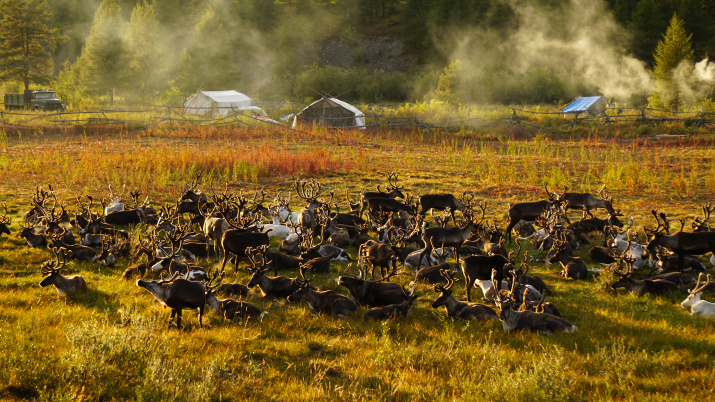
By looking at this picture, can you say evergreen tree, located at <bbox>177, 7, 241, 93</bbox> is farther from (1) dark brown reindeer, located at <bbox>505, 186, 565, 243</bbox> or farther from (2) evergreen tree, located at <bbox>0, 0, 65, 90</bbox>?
(1) dark brown reindeer, located at <bbox>505, 186, 565, 243</bbox>

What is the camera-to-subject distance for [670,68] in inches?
1902

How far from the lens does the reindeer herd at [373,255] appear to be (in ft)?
28.6

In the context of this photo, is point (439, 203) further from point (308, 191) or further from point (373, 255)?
point (373, 255)

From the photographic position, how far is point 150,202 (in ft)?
56.1

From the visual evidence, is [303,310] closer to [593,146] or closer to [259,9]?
[593,146]

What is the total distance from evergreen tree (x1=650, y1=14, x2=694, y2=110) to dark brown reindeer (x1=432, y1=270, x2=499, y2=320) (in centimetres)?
4555

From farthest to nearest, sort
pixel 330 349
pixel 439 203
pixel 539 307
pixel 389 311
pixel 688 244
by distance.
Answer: pixel 439 203 → pixel 688 244 → pixel 389 311 → pixel 539 307 → pixel 330 349

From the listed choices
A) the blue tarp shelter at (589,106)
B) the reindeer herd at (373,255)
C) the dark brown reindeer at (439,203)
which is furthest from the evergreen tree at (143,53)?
the dark brown reindeer at (439,203)

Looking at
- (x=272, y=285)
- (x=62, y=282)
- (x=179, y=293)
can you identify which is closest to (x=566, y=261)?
(x=272, y=285)

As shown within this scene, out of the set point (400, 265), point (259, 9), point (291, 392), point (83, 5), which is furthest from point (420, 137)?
point (83, 5)

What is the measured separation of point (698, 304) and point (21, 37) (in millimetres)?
65326

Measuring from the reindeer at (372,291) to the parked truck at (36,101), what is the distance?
48.3m

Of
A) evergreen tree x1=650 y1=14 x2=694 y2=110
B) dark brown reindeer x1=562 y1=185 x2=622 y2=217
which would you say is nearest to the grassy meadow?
dark brown reindeer x1=562 y1=185 x2=622 y2=217

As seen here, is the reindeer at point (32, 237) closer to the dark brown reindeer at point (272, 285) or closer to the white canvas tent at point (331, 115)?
the dark brown reindeer at point (272, 285)
